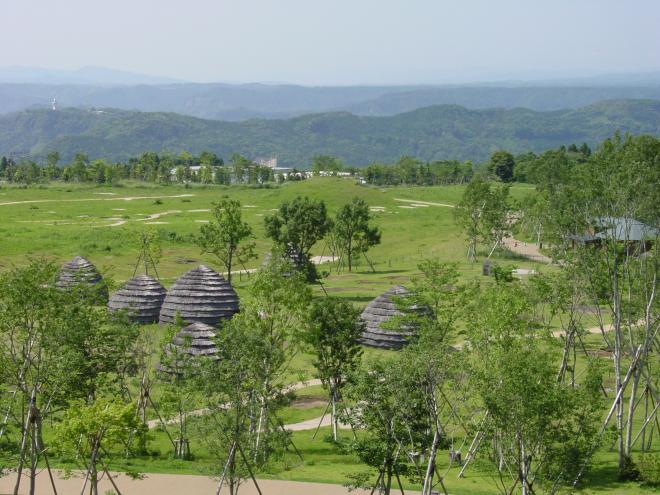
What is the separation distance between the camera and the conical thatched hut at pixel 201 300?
47.9 meters

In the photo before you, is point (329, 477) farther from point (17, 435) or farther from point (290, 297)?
point (17, 435)

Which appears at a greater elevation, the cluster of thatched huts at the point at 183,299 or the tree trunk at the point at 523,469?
the tree trunk at the point at 523,469

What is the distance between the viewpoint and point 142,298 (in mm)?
50625

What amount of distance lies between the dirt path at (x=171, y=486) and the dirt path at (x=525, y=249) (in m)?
47.3

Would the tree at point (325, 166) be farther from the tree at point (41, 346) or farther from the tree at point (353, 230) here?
the tree at point (41, 346)

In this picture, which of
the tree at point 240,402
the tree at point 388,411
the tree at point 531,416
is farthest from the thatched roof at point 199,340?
the tree at point 531,416

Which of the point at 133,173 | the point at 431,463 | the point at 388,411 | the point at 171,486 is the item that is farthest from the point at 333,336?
the point at 133,173

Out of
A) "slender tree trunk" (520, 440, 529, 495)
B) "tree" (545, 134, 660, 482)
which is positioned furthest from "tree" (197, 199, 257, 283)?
"slender tree trunk" (520, 440, 529, 495)

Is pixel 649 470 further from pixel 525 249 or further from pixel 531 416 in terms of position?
pixel 525 249

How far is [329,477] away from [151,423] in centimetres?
952

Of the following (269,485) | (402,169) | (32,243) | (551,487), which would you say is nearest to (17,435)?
(269,485)

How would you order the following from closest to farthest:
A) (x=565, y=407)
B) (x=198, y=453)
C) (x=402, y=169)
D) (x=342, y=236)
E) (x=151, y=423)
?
(x=565, y=407) < (x=198, y=453) < (x=151, y=423) < (x=342, y=236) < (x=402, y=169)

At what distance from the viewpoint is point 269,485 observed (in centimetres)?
2605

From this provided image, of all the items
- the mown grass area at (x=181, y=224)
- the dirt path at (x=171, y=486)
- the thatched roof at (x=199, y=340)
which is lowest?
the mown grass area at (x=181, y=224)
